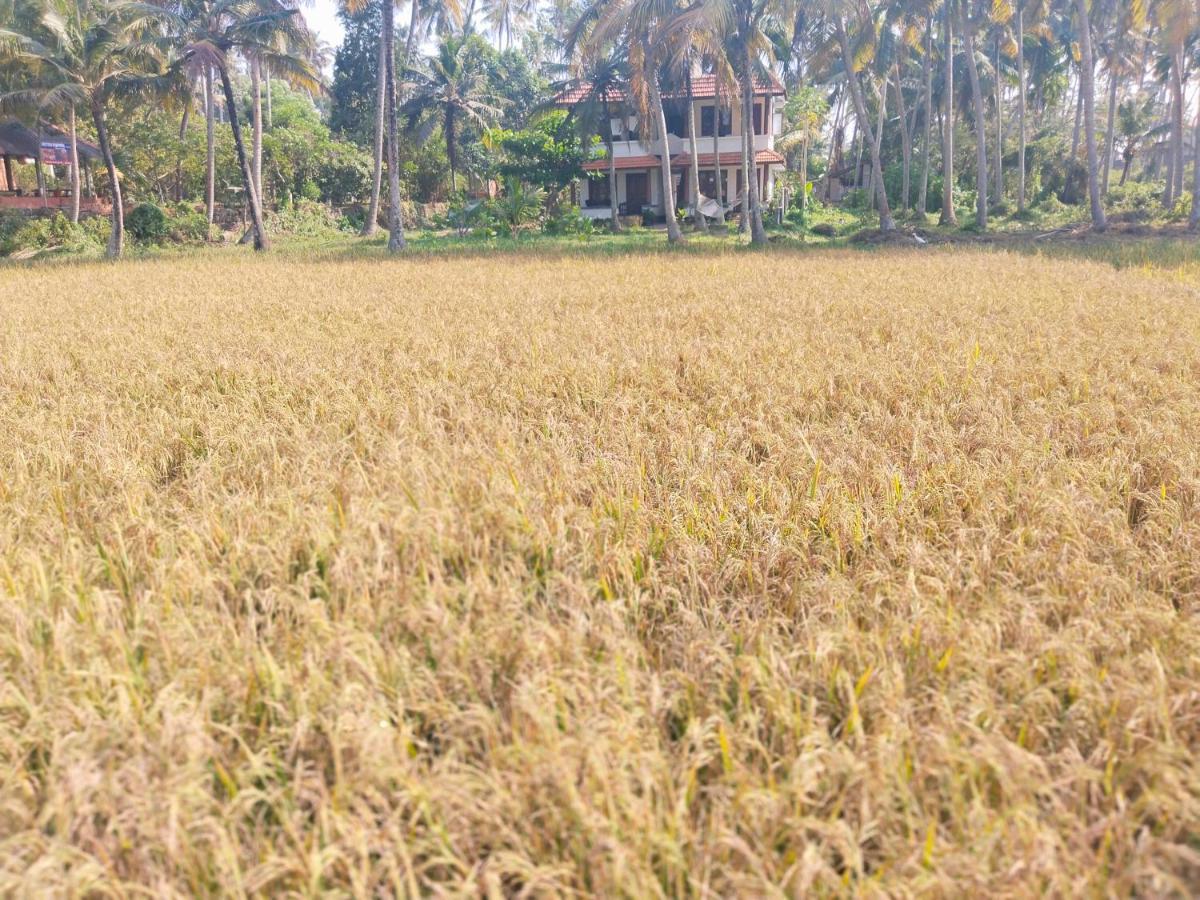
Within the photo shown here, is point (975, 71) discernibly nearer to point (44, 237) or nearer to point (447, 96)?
point (447, 96)

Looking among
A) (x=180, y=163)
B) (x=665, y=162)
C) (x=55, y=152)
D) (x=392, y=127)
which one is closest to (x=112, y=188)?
(x=392, y=127)

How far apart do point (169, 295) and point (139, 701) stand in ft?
30.1

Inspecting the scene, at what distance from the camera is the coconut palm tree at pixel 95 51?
16.2 m

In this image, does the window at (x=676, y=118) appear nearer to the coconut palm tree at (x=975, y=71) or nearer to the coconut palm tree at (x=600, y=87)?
the coconut palm tree at (x=600, y=87)

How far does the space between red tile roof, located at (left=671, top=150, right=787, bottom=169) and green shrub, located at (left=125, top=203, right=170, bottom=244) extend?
660 inches

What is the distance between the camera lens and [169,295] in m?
9.41

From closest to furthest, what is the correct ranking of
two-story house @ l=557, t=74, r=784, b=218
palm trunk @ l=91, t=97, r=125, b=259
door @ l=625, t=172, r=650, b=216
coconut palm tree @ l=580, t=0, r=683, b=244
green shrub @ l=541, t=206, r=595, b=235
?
1. coconut palm tree @ l=580, t=0, r=683, b=244
2. palm trunk @ l=91, t=97, r=125, b=259
3. green shrub @ l=541, t=206, r=595, b=235
4. two-story house @ l=557, t=74, r=784, b=218
5. door @ l=625, t=172, r=650, b=216

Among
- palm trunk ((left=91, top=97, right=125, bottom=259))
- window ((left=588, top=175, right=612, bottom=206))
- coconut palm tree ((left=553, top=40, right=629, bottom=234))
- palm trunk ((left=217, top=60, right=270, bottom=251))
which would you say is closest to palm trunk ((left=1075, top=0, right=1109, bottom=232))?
coconut palm tree ((left=553, top=40, right=629, bottom=234))

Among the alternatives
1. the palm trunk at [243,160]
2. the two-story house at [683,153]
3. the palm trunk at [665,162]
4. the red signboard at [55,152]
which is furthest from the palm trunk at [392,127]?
the red signboard at [55,152]

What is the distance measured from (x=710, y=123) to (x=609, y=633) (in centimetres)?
2907

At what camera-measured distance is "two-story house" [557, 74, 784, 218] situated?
26.7 m

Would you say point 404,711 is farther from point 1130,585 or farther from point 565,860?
point 1130,585

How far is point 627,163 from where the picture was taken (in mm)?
27672

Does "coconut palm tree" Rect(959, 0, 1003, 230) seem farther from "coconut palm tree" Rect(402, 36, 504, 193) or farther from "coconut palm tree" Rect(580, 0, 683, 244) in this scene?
"coconut palm tree" Rect(402, 36, 504, 193)
